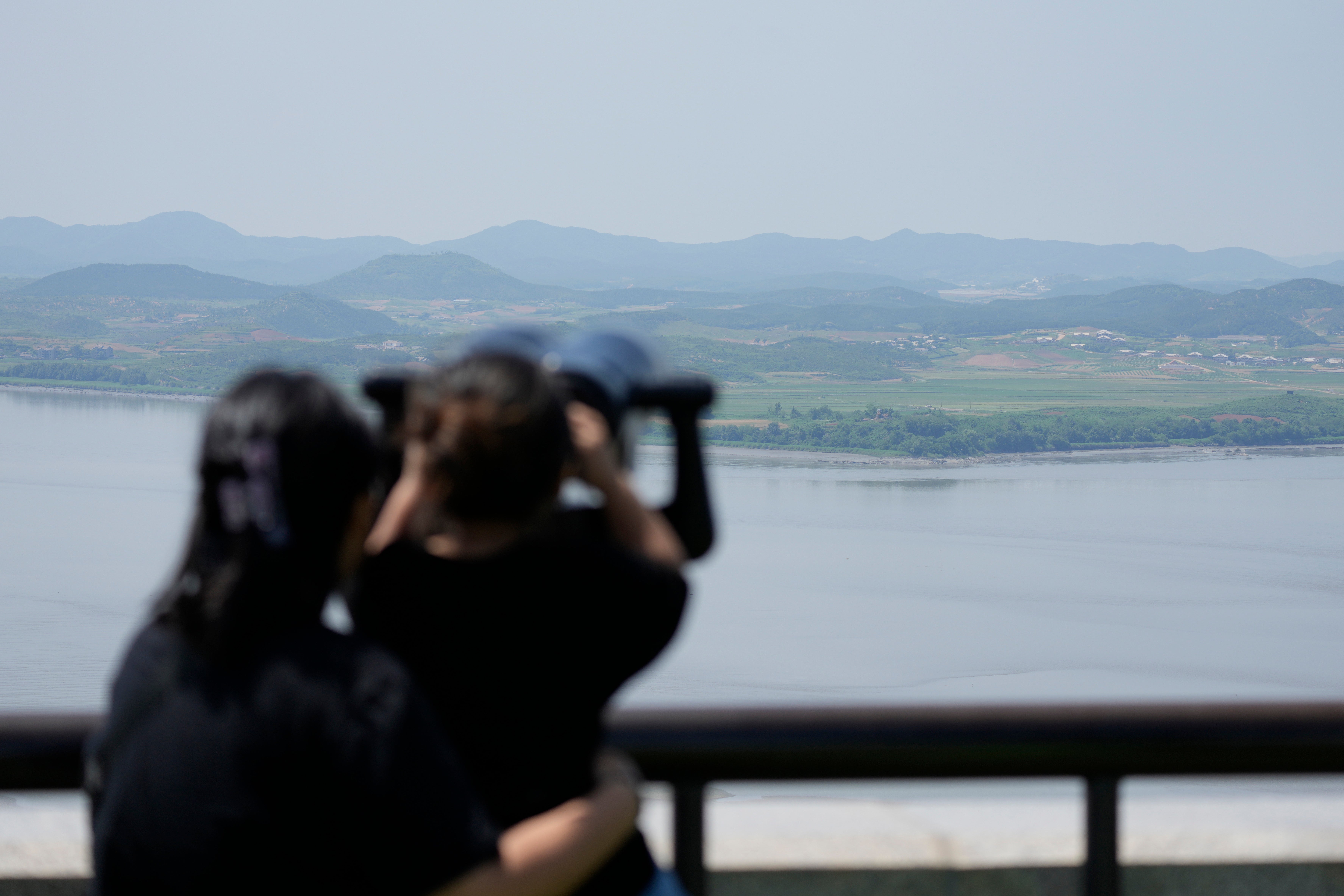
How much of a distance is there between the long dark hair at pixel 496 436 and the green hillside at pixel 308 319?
75.9 metres

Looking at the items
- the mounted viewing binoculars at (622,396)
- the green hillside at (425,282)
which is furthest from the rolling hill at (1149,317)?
the mounted viewing binoculars at (622,396)

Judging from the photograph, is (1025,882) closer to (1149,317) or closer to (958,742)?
(958,742)

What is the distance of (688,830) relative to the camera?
1591 mm

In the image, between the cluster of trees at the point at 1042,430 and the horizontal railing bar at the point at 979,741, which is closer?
the horizontal railing bar at the point at 979,741

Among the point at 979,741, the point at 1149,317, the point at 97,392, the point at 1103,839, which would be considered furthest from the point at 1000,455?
the point at 979,741

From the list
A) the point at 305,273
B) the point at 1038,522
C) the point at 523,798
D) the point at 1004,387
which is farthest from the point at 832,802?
the point at 305,273

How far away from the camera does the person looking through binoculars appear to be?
1.11 metres

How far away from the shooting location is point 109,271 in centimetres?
9488

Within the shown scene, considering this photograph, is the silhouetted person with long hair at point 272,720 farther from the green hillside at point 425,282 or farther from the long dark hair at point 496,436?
the green hillside at point 425,282

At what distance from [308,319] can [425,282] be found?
21.4 meters

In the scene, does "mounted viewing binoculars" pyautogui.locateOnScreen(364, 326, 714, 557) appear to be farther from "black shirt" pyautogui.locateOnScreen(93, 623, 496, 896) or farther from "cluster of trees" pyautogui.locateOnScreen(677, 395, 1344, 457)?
"cluster of trees" pyautogui.locateOnScreen(677, 395, 1344, 457)

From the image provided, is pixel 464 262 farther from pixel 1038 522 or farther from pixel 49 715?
pixel 49 715

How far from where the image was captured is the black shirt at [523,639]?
3.70 feet

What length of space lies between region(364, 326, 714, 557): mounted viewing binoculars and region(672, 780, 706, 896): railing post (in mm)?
422
